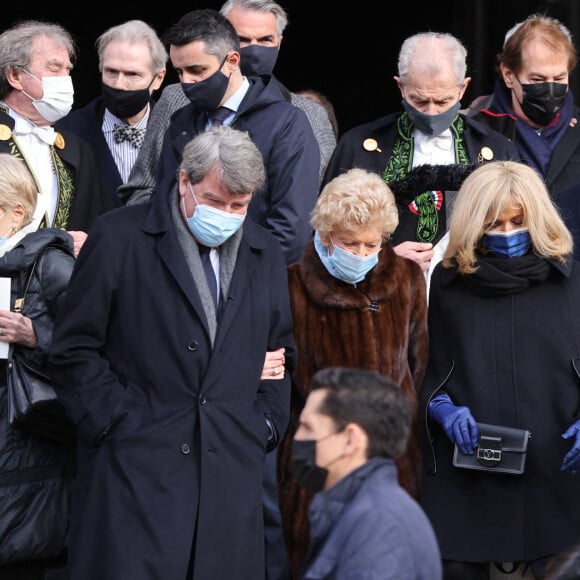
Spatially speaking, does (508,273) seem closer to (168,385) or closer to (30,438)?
(168,385)

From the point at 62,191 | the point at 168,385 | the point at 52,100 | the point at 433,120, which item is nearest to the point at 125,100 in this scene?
the point at 52,100

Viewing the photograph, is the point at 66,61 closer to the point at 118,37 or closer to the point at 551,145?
the point at 118,37

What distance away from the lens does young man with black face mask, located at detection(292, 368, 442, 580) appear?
3725mm

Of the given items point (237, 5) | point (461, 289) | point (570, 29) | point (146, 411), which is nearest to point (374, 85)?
point (570, 29)

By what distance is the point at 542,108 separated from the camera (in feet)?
23.7

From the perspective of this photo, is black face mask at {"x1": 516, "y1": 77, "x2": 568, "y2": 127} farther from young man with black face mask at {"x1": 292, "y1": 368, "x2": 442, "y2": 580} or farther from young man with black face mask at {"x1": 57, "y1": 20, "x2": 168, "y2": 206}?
young man with black face mask at {"x1": 292, "y1": 368, "x2": 442, "y2": 580}

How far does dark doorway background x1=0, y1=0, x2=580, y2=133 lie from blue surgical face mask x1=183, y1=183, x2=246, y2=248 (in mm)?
5657

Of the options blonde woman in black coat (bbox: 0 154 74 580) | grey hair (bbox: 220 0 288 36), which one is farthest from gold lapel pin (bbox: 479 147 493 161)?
blonde woman in black coat (bbox: 0 154 74 580)

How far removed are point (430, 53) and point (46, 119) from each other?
170cm

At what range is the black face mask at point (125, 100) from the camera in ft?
24.3

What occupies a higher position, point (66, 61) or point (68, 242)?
point (66, 61)

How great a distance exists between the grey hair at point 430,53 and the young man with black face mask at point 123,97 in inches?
52.7

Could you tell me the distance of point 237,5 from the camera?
7.32 m

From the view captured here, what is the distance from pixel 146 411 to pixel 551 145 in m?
2.95
